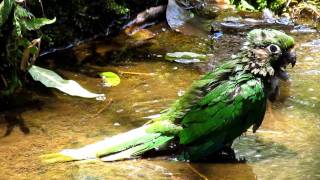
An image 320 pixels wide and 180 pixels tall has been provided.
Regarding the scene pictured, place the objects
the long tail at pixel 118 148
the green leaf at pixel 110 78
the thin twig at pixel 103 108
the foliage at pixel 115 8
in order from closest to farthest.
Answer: the long tail at pixel 118 148, the thin twig at pixel 103 108, the green leaf at pixel 110 78, the foliage at pixel 115 8

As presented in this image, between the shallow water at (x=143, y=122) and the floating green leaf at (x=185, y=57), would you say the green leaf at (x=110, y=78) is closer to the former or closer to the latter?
the shallow water at (x=143, y=122)

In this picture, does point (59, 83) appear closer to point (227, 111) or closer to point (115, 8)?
point (227, 111)

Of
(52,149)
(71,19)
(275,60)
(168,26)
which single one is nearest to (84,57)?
(71,19)

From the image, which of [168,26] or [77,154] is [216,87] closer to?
[77,154]

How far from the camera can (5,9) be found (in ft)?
13.4

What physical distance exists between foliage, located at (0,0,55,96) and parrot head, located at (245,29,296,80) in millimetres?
1723

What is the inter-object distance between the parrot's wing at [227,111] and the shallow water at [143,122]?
0.21 meters

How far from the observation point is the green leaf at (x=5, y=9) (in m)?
4.07

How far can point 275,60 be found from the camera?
342 centimetres

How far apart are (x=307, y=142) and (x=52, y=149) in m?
1.62

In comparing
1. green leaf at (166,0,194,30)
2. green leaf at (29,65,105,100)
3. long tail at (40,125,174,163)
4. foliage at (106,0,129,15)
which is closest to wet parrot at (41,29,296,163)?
long tail at (40,125,174,163)

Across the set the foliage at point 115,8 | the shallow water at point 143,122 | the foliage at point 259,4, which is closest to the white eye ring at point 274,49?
the shallow water at point 143,122

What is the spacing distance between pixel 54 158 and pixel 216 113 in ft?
3.27

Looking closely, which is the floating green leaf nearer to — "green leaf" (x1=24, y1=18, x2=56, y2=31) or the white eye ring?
"green leaf" (x1=24, y1=18, x2=56, y2=31)
